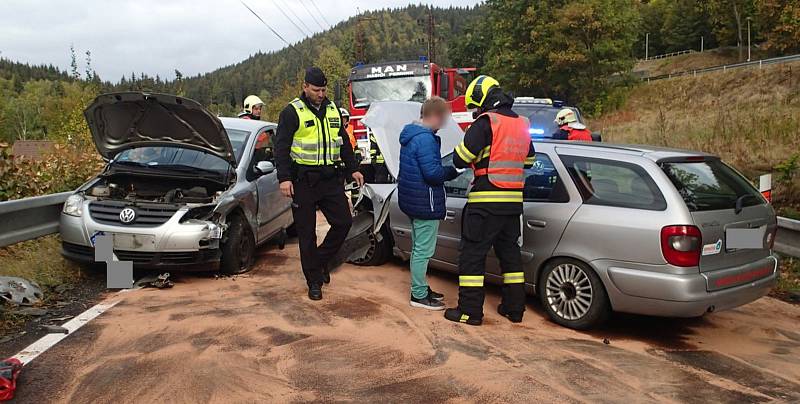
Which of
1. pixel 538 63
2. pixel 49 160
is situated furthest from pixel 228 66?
pixel 49 160

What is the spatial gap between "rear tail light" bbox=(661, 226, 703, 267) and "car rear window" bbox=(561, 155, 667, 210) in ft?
0.66

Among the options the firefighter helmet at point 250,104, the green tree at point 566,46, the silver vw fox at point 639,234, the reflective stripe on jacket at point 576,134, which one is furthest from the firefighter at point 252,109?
the green tree at point 566,46

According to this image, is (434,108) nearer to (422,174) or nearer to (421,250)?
(422,174)

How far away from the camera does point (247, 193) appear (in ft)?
21.2

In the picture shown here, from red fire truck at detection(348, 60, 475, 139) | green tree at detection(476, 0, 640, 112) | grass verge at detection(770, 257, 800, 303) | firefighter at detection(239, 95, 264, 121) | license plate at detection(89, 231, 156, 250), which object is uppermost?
green tree at detection(476, 0, 640, 112)

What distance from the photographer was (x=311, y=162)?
5.29 m

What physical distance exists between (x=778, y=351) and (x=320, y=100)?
13.1 ft

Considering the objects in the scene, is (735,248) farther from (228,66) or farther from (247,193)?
(228,66)

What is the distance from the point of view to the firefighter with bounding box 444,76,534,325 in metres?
4.65

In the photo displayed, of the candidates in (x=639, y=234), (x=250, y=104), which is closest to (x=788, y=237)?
(x=639, y=234)

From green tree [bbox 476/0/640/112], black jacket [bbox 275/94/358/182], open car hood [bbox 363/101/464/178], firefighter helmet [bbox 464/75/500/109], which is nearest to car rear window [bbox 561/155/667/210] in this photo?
firefighter helmet [bbox 464/75/500/109]

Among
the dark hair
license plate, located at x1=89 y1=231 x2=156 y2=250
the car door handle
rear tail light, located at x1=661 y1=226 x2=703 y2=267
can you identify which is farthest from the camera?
license plate, located at x1=89 y1=231 x2=156 y2=250

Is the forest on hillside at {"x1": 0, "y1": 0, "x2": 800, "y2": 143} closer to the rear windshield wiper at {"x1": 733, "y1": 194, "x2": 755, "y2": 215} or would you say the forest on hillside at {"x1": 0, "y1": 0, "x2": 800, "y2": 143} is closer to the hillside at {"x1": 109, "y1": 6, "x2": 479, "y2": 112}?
the rear windshield wiper at {"x1": 733, "y1": 194, "x2": 755, "y2": 215}

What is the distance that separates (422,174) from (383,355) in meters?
1.60
